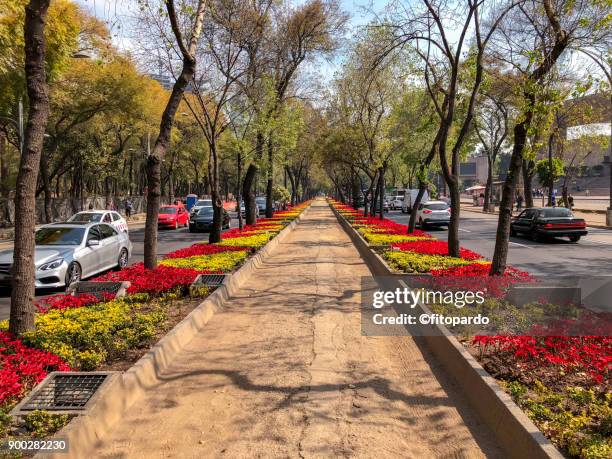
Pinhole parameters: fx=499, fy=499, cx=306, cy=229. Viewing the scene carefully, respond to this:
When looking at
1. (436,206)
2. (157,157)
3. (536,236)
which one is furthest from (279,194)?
(157,157)

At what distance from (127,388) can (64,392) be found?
1.72ft

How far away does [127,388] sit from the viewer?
4551 millimetres

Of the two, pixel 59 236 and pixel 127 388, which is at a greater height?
pixel 59 236

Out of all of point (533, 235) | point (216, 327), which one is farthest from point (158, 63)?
point (533, 235)

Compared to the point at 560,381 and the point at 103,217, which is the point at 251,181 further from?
the point at 560,381

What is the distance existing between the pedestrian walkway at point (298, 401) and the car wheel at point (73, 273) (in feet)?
13.5

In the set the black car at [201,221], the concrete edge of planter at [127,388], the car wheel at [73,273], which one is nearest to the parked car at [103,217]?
the black car at [201,221]

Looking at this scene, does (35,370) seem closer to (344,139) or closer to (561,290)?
(561,290)

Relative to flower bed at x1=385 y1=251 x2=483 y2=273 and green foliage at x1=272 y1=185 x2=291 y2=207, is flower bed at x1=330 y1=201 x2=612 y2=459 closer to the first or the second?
flower bed at x1=385 y1=251 x2=483 y2=273

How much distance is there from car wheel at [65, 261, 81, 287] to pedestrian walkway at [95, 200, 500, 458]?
4127 millimetres

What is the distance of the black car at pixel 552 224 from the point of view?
18844mm

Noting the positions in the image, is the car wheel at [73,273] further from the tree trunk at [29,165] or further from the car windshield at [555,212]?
the car windshield at [555,212]

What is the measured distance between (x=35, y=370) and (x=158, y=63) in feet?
41.1

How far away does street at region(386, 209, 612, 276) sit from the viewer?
12367mm
